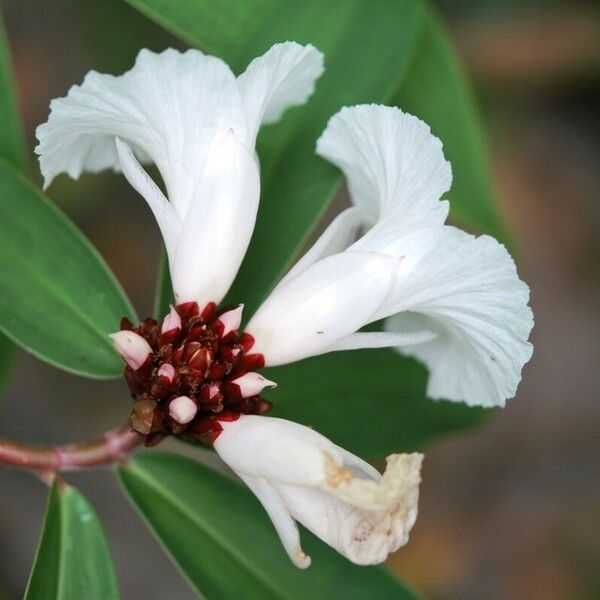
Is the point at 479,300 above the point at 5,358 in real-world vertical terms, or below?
above

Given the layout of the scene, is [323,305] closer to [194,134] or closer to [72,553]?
[194,134]

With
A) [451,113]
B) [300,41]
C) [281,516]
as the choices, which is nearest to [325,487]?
[281,516]

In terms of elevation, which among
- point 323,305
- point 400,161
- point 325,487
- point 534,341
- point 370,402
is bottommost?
point 534,341

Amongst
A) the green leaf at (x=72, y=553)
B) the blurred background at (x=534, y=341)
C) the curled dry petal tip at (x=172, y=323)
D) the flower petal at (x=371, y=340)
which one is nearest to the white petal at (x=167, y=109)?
the curled dry petal tip at (x=172, y=323)

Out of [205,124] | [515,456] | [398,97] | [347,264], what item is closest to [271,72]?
[205,124]

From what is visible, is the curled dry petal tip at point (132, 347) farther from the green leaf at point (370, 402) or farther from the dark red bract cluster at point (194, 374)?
the green leaf at point (370, 402)

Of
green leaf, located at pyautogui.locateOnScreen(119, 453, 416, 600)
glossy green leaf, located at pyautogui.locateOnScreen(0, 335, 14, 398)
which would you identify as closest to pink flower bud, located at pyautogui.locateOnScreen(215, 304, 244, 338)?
green leaf, located at pyautogui.locateOnScreen(119, 453, 416, 600)

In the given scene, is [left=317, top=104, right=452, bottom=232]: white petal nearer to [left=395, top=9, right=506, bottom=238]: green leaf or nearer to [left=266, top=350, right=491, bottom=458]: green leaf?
[left=266, top=350, right=491, bottom=458]: green leaf
